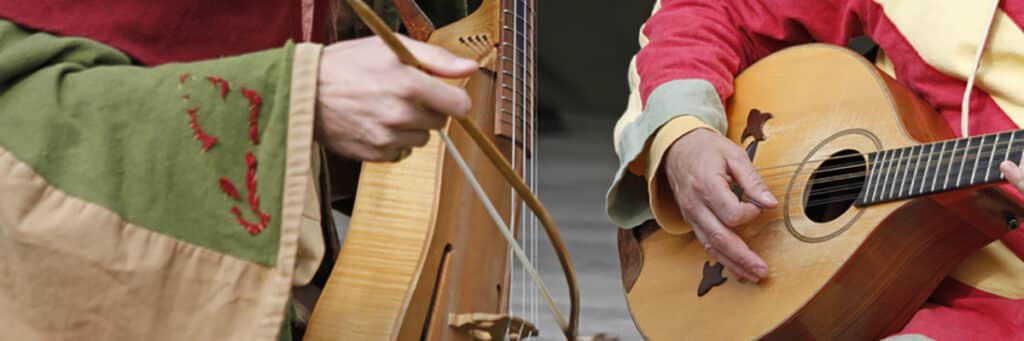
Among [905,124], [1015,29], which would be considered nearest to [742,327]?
[905,124]

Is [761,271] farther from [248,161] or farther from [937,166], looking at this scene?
[248,161]

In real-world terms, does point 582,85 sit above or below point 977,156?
below

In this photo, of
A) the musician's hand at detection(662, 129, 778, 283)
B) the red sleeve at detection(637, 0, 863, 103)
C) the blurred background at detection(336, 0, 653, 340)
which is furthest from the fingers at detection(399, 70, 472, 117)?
the blurred background at detection(336, 0, 653, 340)

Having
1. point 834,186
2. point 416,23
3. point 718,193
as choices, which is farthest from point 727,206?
point 416,23

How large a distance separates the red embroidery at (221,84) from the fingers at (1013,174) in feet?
2.59

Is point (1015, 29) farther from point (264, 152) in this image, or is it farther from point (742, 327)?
point (264, 152)

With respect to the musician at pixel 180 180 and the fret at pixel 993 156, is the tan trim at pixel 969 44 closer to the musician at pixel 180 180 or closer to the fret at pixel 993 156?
the fret at pixel 993 156

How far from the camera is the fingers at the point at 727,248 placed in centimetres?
154

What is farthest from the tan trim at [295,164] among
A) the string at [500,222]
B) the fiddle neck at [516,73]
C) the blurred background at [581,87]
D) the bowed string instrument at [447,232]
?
the blurred background at [581,87]

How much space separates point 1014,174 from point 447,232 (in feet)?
1.92

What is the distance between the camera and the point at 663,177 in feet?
5.73

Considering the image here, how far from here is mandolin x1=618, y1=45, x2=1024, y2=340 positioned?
1347 millimetres

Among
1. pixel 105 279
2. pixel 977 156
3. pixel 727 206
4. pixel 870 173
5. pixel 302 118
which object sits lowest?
pixel 727 206

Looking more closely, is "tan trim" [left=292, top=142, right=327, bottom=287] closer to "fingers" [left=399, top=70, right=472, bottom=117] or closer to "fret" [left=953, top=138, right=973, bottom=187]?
"fingers" [left=399, top=70, right=472, bottom=117]
